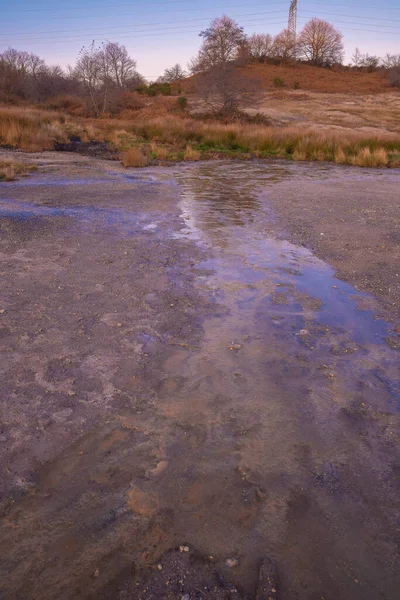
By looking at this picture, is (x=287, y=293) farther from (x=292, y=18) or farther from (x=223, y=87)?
(x=292, y=18)

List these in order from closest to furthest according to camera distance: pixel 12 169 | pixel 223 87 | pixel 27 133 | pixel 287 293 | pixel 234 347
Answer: pixel 234 347 → pixel 287 293 → pixel 12 169 → pixel 27 133 → pixel 223 87

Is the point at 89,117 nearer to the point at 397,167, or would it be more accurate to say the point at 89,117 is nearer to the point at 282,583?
the point at 397,167

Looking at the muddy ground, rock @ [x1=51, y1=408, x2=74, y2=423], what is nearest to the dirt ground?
the muddy ground

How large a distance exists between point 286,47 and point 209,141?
41454 mm

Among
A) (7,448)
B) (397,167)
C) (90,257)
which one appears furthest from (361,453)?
(397,167)

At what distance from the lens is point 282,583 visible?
6.68 feet

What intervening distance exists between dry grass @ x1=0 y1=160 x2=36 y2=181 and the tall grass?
5.34 metres

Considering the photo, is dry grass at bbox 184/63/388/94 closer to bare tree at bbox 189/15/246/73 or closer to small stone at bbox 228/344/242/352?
bare tree at bbox 189/15/246/73

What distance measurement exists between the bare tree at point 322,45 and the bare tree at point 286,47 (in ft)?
7.33

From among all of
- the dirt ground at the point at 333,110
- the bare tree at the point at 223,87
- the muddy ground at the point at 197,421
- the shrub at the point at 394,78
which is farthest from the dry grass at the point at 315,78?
the muddy ground at the point at 197,421

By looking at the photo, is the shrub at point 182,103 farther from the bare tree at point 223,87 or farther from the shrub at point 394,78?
the shrub at point 394,78

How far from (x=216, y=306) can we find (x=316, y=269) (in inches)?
81.1

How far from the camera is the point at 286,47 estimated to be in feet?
181

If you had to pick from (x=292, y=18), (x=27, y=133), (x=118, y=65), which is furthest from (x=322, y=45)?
(x=27, y=133)
